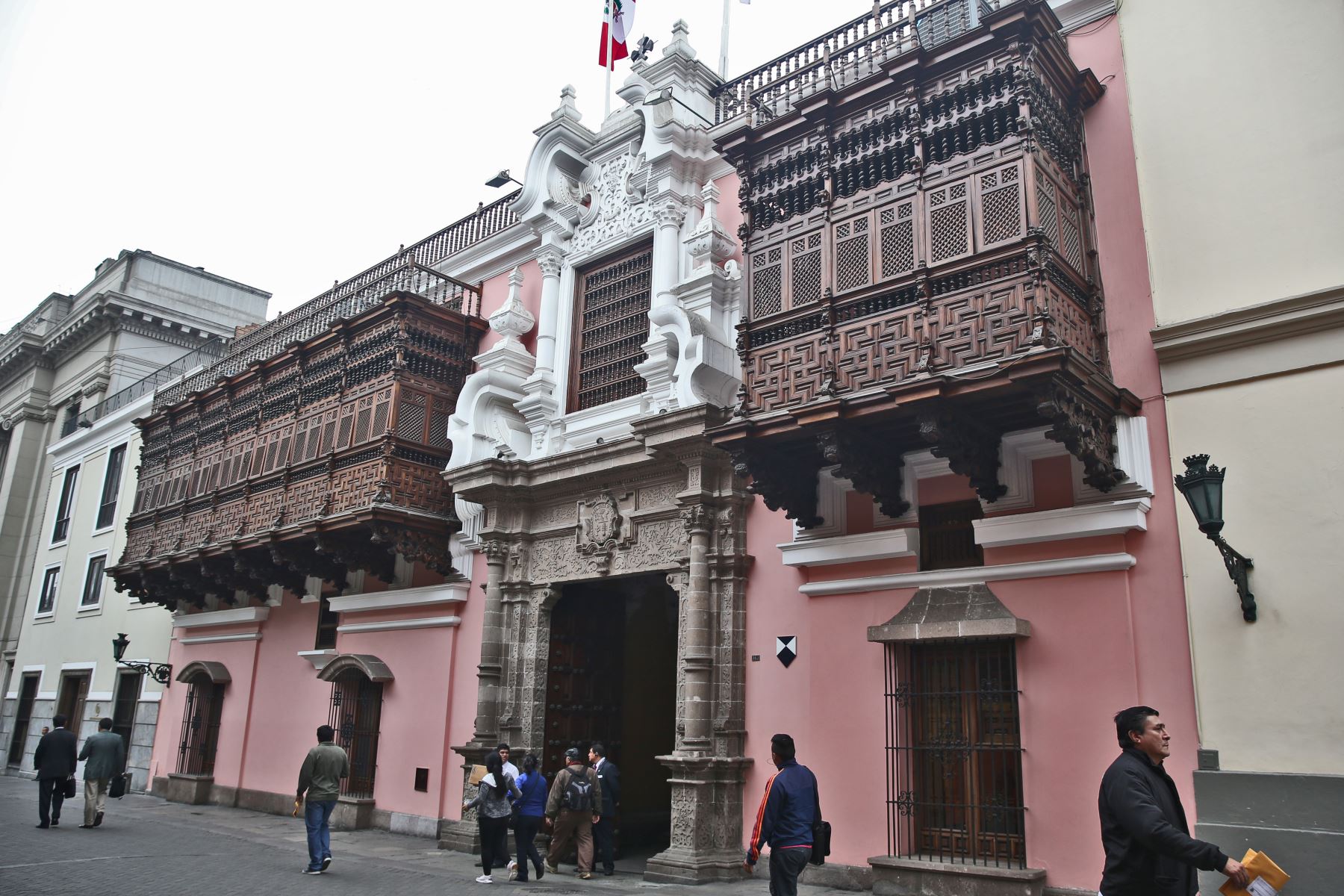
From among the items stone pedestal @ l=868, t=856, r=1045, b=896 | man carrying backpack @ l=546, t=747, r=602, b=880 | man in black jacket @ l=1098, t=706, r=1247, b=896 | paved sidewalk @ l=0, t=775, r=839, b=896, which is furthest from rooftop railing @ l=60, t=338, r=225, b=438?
man in black jacket @ l=1098, t=706, r=1247, b=896

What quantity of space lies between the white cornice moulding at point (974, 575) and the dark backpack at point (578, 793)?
3.05 m

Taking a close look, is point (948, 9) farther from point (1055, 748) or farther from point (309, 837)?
point (309, 837)

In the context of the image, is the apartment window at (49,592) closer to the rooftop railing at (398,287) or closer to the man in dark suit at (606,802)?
the rooftop railing at (398,287)

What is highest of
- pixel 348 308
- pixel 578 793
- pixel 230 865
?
pixel 348 308

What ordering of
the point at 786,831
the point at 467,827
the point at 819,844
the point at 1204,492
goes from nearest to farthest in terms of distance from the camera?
the point at 786,831 < the point at 819,844 < the point at 1204,492 < the point at 467,827

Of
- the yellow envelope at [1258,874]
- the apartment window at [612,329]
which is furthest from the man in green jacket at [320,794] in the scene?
the yellow envelope at [1258,874]

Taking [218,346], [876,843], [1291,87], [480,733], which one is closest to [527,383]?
[480,733]

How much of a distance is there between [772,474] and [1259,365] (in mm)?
4285

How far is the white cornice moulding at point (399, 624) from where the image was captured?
14492 millimetres

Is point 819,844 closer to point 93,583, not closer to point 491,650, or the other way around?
point 491,650

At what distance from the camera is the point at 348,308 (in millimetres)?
16844

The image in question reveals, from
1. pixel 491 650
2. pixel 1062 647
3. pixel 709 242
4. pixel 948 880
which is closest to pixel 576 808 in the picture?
pixel 491 650

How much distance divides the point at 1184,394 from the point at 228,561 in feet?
50.0

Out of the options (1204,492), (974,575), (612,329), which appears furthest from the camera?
(612,329)
